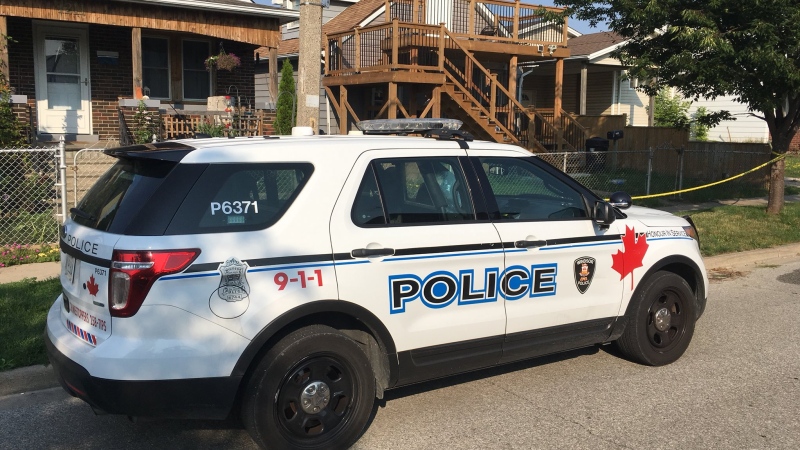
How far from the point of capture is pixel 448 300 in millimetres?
4629

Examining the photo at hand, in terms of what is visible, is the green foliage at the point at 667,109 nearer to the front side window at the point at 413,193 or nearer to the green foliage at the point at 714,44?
the green foliage at the point at 714,44

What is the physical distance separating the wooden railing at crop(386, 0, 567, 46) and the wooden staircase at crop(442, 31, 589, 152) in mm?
851

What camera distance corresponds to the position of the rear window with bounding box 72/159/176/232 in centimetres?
396

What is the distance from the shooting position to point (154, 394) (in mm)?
3775

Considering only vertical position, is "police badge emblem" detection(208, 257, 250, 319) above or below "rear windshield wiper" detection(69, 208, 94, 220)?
below

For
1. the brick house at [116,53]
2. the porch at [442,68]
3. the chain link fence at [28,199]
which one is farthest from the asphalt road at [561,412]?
the porch at [442,68]

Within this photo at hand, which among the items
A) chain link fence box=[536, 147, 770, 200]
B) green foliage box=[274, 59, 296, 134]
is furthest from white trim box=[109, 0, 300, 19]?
chain link fence box=[536, 147, 770, 200]

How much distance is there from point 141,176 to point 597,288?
3.19 metres

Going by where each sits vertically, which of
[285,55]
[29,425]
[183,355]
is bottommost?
[29,425]

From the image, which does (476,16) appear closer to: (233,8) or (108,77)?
(233,8)

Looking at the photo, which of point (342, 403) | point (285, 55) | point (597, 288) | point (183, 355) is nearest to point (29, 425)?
point (183, 355)

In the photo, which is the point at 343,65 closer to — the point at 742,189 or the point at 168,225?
the point at 742,189

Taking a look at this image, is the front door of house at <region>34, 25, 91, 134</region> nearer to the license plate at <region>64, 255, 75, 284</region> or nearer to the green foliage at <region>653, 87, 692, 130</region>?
the license plate at <region>64, 255, 75, 284</region>

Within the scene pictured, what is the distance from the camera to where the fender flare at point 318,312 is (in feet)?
12.9
